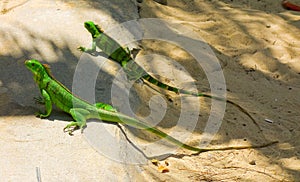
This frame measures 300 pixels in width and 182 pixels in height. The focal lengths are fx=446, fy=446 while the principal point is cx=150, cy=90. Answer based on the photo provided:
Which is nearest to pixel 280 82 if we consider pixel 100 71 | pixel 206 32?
pixel 206 32

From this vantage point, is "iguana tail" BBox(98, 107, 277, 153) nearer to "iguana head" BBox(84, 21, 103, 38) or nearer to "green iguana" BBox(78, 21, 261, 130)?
"green iguana" BBox(78, 21, 261, 130)

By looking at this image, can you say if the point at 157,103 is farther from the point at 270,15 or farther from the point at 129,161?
the point at 270,15

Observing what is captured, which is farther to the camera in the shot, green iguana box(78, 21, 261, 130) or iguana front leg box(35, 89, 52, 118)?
green iguana box(78, 21, 261, 130)

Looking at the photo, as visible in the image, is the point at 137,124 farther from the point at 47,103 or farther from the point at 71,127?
the point at 47,103

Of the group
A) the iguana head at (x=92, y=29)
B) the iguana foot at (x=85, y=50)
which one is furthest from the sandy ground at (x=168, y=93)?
the iguana head at (x=92, y=29)

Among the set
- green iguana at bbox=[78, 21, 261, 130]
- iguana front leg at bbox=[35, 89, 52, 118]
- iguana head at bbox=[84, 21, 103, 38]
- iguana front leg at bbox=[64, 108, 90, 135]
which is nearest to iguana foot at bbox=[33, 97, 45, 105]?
iguana front leg at bbox=[35, 89, 52, 118]

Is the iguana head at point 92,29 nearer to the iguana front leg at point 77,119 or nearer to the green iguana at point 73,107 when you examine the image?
the green iguana at point 73,107

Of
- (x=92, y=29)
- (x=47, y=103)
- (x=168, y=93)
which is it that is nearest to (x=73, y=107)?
(x=47, y=103)
